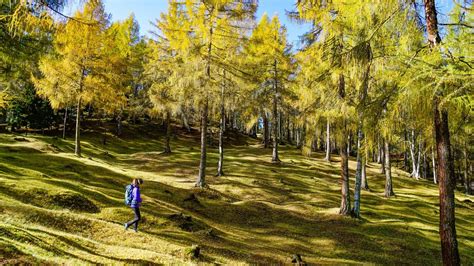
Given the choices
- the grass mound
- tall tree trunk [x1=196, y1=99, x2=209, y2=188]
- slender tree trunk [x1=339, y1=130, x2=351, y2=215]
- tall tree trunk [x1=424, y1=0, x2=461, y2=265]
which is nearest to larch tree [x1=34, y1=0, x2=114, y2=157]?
tall tree trunk [x1=196, y1=99, x2=209, y2=188]

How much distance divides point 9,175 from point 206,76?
424 inches

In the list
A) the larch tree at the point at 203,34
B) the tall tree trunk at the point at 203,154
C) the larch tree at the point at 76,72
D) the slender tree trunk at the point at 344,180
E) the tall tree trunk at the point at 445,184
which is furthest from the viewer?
the larch tree at the point at 76,72

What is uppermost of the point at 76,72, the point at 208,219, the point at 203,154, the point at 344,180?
the point at 76,72

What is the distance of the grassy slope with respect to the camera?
31.2 ft

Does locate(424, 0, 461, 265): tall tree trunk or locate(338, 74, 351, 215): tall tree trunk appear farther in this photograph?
locate(338, 74, 351, 215): tall tree trunk

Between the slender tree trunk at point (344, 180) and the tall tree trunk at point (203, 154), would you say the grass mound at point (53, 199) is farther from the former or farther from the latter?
the slender tree trunk at point (344, 180)

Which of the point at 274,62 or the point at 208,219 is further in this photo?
the point at 274,62

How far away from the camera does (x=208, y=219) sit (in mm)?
16141

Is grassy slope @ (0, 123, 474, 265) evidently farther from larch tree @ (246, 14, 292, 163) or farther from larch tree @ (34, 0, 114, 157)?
larch tree @ (246, 14, 292, 163)

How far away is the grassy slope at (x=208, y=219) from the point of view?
950 centimetres

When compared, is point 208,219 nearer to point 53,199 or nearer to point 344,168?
point 53,199

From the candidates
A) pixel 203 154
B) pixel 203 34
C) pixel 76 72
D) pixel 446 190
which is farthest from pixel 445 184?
pixel 76 72

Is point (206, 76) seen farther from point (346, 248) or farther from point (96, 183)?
point (346, 248)

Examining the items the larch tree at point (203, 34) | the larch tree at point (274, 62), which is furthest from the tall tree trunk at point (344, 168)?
the larch tree at point (274, 62)
